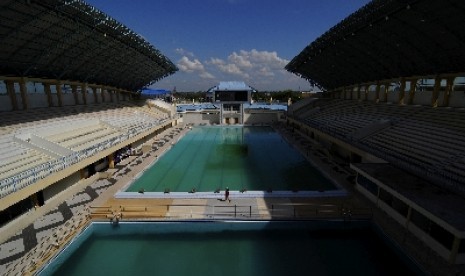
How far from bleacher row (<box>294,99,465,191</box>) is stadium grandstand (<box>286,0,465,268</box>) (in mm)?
58

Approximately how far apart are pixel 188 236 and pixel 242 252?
295 cm

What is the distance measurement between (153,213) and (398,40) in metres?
22.6

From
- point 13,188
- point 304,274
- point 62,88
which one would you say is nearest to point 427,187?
point 304,274

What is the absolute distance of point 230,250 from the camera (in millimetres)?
13180

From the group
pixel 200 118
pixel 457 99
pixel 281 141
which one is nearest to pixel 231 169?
pixel 281 141

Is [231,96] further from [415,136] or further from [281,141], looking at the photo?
[415,136]

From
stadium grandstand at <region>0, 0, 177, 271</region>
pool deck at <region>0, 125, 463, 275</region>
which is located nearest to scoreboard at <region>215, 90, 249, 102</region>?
stadium grandstand at <region>0, 0, 177, 271</region>

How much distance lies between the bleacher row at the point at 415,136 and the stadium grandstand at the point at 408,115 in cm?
6

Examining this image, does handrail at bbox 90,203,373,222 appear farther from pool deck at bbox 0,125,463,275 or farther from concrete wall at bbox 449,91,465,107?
concrete wall at bbox 449,91,465,107

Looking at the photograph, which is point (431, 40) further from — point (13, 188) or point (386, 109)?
point (13, 188)

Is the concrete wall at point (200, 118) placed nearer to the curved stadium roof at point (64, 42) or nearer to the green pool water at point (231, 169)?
the green pool water at point (231, 169)

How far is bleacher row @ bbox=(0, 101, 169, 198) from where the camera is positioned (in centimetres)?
1543

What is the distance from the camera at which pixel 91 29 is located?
25.0 metres

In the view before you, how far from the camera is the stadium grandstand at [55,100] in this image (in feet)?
53.5
